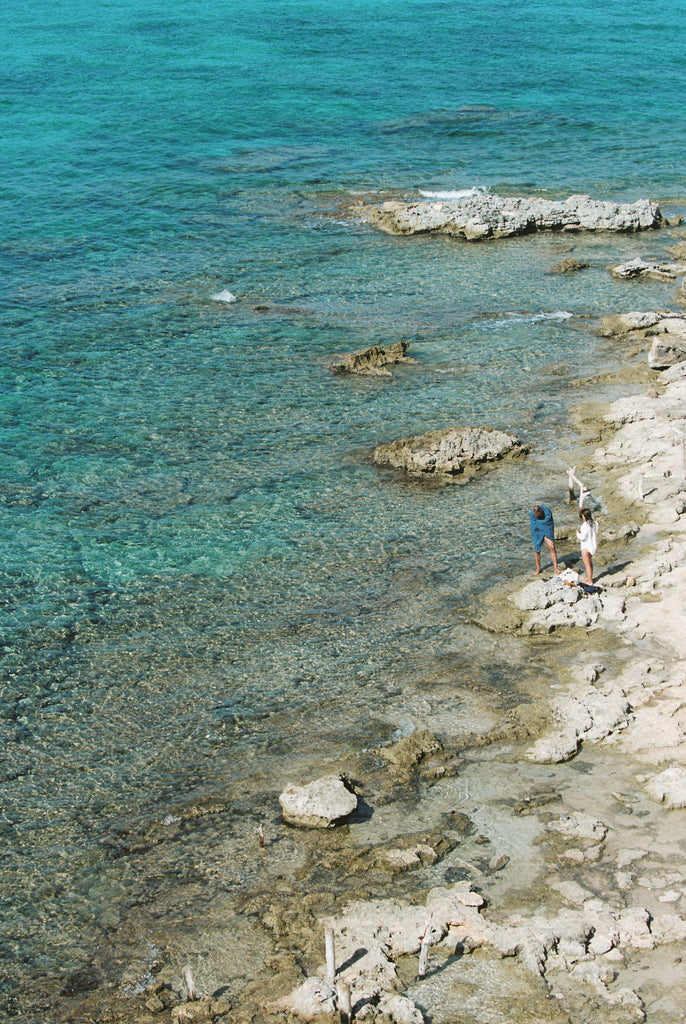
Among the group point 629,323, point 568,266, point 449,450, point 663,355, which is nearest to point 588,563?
point 449,450

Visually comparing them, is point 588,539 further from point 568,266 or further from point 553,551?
point 568,266

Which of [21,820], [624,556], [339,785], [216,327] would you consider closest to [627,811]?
[339,785]

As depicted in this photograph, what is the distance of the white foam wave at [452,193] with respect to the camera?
112ft

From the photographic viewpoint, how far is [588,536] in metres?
13.6

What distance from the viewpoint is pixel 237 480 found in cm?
1756

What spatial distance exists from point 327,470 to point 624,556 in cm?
581

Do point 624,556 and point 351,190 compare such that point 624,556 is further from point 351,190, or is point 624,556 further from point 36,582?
point 351,190

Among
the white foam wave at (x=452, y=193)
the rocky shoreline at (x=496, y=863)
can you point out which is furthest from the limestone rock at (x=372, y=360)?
the white foam wave at (x=452, y=193)

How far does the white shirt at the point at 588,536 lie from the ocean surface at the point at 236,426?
4.40ft

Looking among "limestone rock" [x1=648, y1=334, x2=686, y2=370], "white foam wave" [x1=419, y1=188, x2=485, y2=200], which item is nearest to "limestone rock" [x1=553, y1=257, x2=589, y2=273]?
"limestone rock" [x1=648, y1=334, x2=686, y2=370]

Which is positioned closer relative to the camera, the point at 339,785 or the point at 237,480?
the point at 339,785

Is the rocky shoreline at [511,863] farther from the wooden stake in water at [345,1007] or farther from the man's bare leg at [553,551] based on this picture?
the man's bare leg at [553,551]

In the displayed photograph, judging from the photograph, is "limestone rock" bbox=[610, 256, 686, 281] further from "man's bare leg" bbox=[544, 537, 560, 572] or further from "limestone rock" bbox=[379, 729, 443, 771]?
"limestone rock" bbox=[379, 729, 443, 771]

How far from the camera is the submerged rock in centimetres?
1759
